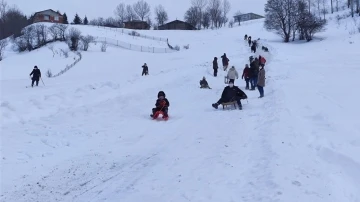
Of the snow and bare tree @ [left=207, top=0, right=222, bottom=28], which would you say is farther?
bare tree @ [left=207, top=0, right=222, bottom=28]

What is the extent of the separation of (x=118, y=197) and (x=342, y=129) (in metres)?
6.03

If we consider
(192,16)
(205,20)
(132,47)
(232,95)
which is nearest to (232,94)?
(232,95)

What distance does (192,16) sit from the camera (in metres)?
110

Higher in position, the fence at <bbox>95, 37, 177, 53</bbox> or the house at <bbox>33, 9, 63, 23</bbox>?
the house at <bbox>33, 9, 63, 23</bbox>

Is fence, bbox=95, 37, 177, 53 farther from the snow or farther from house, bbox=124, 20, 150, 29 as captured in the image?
house, bbox=124, 20, 150, 29

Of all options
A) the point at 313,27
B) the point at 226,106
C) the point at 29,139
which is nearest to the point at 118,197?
the point at 29,139

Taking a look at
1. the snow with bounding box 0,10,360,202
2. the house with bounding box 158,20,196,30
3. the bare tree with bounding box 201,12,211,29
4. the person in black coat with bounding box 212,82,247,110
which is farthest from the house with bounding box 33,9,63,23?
the person in black coat with bounding box 212,82,247,110

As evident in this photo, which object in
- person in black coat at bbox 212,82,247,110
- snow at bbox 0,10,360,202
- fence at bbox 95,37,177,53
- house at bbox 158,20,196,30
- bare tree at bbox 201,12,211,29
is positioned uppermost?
bare tree at bbox 201,12,211,29

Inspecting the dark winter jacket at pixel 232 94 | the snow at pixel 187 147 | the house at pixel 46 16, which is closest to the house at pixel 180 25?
the house at pixel 46 16

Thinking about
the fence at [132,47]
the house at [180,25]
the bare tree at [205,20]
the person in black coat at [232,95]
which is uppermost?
the bare tree at [205,20]

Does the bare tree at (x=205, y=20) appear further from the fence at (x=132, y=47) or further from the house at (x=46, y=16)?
the fence at (x=132, y=47)

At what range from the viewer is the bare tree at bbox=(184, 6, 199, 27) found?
10901 centimetres

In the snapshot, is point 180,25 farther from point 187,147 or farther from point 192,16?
point 187,147

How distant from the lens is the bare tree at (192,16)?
358 ft
